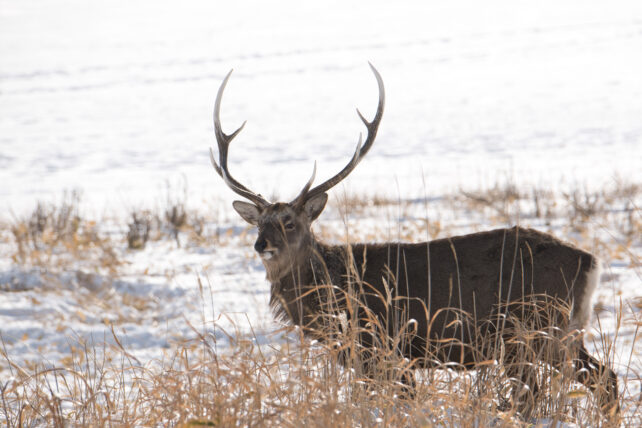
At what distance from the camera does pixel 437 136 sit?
21188 mm

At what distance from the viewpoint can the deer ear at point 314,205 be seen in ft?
17.2

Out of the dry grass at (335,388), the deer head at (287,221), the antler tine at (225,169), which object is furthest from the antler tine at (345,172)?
the dry grass at (335,388)

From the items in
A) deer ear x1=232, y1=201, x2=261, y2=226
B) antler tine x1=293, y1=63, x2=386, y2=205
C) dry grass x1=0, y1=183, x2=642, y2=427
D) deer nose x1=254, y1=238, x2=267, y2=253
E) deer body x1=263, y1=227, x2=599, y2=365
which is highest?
antler tine x1=293, y1=63, x2=386, y2=205

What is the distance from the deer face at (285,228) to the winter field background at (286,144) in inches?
21.6

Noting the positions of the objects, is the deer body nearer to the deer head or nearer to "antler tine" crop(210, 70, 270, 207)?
the deer head

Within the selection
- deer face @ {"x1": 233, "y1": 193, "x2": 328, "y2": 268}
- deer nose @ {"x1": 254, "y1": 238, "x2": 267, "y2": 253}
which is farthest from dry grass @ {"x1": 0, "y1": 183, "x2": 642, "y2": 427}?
deer face @ {"x1": 233, "y1": 193, "x2": 328, "y2": 268}

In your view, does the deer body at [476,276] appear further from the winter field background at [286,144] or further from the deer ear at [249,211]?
the deer ear at [249,211]

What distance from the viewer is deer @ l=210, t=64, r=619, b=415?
14.2 ft

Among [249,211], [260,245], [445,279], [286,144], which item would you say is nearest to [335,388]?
[445,279]

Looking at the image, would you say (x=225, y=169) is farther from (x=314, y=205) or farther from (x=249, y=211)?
(x=314, y=205)

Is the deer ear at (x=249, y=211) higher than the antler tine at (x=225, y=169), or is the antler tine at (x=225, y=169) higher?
the antler tine at (x=225, y=169)

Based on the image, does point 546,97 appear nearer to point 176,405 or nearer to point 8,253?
point 8,253

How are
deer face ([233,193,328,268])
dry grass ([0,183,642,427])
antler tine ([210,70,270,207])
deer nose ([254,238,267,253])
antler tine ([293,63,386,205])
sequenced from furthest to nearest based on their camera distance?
antler tine ([210,70,270,207]), antler tine ([293,63,386,205]), deer face ([233,193,328,268]), deer nose ([254,238,267,253]), dry grass ([0,183,642,427])

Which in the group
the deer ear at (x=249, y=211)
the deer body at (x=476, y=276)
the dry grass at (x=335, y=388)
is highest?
the deer ear at (x=249, y=211)
